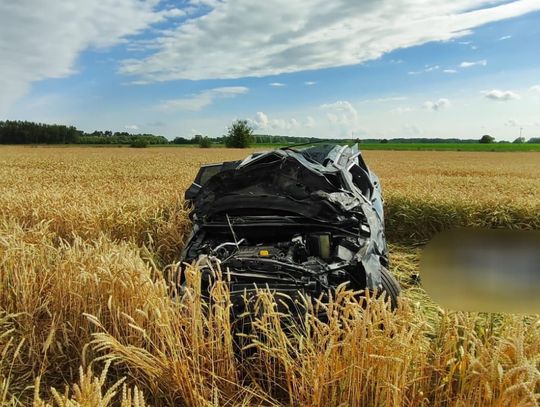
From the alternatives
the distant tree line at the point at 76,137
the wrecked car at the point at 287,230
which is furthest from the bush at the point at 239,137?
the wrecked car at the point at 287,230

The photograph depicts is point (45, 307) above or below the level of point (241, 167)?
below

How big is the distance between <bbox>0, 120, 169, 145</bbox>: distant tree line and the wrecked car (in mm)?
76048

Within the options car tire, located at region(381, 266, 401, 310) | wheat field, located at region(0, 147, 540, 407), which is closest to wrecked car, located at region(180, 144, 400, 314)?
A: car tire, located at region(381, 266, 401, 310)

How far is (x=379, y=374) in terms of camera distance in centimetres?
265

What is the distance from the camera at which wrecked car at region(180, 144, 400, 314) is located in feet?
13.5

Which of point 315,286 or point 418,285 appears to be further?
point 418,285

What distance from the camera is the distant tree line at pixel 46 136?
7982cm

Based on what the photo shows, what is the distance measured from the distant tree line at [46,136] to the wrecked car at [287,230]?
76048mm

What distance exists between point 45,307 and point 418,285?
5048 mm

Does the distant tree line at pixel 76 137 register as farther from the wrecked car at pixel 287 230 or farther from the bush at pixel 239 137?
the wrecked car at pixel 287 230

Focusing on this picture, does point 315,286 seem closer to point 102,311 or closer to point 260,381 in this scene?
point 260,381

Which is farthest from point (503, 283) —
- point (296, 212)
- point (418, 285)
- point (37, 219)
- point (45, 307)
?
point (37, 219)

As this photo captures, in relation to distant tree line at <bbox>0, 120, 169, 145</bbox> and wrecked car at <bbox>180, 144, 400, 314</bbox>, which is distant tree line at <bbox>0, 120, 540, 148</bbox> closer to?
distant tree line at <bbox>0, 120, 169, 145</bbox>

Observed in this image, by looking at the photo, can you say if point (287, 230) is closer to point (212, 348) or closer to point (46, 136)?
point (212, 348)
